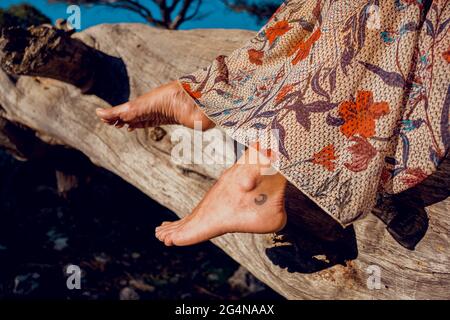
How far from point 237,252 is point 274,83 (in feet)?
2.77

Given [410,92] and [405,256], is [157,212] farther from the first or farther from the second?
[410,92]

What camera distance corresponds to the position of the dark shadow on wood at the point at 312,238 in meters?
1.46

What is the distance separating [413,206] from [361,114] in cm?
44

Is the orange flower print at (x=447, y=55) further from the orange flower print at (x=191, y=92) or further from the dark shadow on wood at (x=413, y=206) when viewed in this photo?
the orange flower print at (x=191, y=92)

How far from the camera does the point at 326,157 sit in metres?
1.10

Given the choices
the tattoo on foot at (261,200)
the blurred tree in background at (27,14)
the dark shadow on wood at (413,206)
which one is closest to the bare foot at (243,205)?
the tattoo on foot at (261,200)

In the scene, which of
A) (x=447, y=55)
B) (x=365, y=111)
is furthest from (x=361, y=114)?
(x=447, y=55)

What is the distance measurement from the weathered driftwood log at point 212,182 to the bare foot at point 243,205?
11.7 inches

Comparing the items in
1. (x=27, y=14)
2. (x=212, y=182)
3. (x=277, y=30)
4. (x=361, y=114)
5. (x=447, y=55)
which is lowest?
(x=212, y=182)

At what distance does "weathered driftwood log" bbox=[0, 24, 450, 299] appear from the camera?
1344 mm

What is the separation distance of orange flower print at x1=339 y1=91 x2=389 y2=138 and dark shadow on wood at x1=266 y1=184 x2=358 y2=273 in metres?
0.40

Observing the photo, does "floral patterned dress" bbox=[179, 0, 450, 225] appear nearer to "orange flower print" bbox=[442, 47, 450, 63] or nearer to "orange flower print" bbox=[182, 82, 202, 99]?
"orange flower print" bbox=[442, 47, 450, 63]

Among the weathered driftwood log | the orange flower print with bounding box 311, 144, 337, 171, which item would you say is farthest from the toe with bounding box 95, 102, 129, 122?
the orange flower print with bounding box 311, 144, 337, 171

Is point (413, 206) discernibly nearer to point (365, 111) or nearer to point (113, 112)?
point (365, 111)
